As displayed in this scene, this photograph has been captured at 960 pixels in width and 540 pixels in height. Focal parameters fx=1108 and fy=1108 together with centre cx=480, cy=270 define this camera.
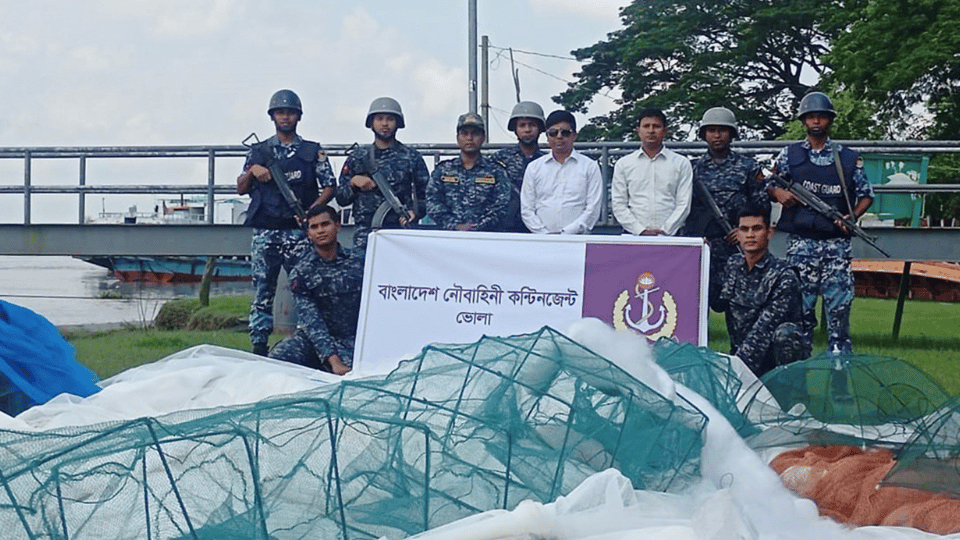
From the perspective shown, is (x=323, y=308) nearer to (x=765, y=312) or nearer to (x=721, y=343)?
(x=765, y=312)

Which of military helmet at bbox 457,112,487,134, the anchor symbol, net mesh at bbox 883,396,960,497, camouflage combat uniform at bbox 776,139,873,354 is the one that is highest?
military helmet at bbox 457,112,487,134

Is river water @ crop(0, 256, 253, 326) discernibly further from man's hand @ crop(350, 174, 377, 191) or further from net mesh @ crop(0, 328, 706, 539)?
net mesh @ crop(0, 328, 706, 539)

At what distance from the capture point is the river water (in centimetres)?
2194

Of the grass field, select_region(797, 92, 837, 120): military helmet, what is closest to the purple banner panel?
select_region(797, 92, 837, 120): military helmet

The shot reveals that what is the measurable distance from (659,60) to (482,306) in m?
28.1

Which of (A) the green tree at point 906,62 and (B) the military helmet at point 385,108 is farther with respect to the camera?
(A) the green tree at point 906,62

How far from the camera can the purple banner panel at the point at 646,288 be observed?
7.23 m

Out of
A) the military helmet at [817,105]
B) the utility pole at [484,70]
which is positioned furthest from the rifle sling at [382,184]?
the utility pole at [484,70]

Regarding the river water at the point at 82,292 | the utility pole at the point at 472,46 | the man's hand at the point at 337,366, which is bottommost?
the river water at the point at 82,292

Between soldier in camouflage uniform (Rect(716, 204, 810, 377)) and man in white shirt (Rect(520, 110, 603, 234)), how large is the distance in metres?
1.28

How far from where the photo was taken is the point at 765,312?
273 inches

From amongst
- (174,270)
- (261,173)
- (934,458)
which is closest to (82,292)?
(174,270)

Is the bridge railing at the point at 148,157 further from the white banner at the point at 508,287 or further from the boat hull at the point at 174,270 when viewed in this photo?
the boat hull at the point at 174,270

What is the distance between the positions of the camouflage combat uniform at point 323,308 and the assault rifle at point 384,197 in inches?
21.6
